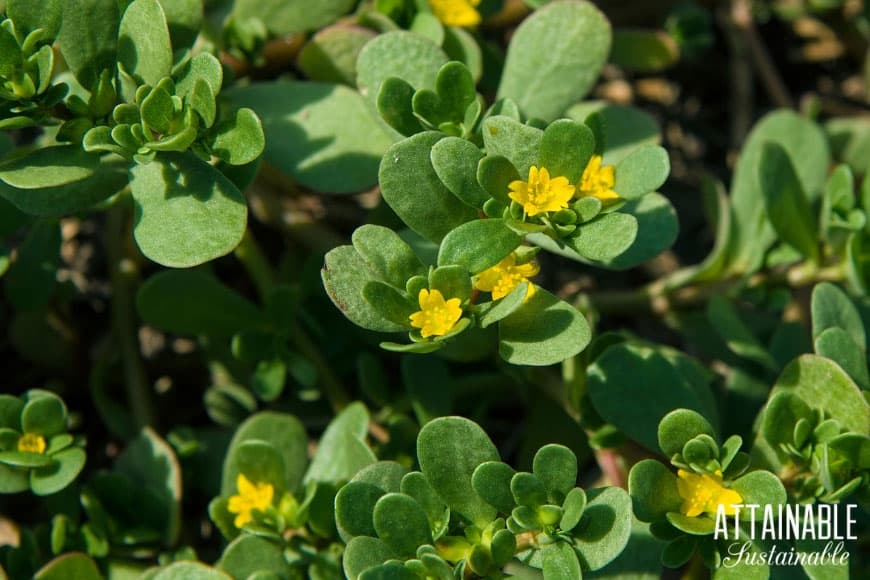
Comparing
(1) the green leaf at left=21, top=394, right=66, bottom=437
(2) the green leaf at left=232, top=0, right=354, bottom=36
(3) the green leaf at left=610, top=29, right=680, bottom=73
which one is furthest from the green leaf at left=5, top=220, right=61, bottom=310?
(3) the green leaf at left=610, top=29, right=680, bottom=73

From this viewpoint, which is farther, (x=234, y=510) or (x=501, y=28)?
(x=501, y=28)

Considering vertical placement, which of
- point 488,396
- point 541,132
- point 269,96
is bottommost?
point 488,396

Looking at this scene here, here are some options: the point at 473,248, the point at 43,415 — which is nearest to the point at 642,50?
the point at 473,248

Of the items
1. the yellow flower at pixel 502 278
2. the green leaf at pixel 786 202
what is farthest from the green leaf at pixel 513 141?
the green leaf at pixel 786 202

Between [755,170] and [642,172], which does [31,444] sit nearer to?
[642,172]

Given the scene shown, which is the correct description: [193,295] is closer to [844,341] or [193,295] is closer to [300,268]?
[300,268]

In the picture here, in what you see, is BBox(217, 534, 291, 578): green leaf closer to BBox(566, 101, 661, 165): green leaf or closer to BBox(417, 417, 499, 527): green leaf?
BBox(417, 417, 499, 527): green leaf

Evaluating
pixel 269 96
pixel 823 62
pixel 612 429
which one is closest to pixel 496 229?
pixel 612 429
